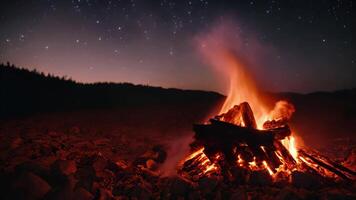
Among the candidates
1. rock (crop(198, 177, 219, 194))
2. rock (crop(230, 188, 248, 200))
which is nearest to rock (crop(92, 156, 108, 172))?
rock (crop(198, 177, 219, 194))

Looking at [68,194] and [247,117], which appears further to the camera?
[247,117]

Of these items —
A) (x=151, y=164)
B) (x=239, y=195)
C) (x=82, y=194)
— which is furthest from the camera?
(x=151, y=164)

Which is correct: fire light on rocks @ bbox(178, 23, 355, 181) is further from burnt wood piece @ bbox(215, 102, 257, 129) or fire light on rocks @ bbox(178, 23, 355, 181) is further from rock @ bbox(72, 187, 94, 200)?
rock @ bbox(72, 187, 94, 200)

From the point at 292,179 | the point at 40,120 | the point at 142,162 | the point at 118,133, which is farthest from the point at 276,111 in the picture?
the point at 40,120

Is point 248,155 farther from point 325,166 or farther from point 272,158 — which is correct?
point 325,166

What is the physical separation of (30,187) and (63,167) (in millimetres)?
1021

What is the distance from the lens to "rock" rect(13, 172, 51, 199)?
4949 mm

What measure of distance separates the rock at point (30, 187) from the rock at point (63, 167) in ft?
1.78

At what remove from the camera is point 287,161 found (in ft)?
23.2

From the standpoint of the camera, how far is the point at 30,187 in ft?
16.5

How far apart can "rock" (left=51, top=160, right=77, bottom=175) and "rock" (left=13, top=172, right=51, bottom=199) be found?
541 mm

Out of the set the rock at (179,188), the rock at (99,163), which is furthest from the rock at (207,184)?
the rock at (99,163)

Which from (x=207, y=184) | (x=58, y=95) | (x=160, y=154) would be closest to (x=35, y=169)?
(x=207, y=184)

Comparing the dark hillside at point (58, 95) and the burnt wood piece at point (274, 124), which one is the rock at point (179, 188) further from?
the dark hillside at point (58, 95)
